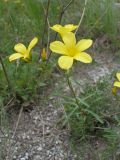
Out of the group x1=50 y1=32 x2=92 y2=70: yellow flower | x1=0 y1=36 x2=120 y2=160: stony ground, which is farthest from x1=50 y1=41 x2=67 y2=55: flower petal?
x1=0 y1=36 x2=120 y2=160: stony ground

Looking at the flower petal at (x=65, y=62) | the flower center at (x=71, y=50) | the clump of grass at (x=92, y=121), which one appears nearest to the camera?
the flower petal at (x=65, y=62)

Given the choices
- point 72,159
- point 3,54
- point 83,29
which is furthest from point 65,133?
point 83,29

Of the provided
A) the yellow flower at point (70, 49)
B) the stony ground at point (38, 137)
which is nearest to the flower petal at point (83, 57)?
the yellow flower at point (70, 49)

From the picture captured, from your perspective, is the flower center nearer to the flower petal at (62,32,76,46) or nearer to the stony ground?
the flower petal at (62,32,76,46)

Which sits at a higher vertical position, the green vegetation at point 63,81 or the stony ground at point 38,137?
the green vegetation at point 63,81

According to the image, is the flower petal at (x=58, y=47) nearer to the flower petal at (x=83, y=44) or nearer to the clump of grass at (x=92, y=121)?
the flower petal at (x=83, y=44)

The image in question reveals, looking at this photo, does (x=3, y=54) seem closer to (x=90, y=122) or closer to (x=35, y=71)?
(x=35, y=71)

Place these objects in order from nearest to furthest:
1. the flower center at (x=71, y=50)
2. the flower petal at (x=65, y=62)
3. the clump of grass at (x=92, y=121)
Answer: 1. the flower petal at (x=65, y=62)
2. the flower center at (x=71, y=50)
3. the clump of grass at (x=92, y=121)

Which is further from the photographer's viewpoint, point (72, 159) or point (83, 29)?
point (83, 29)
